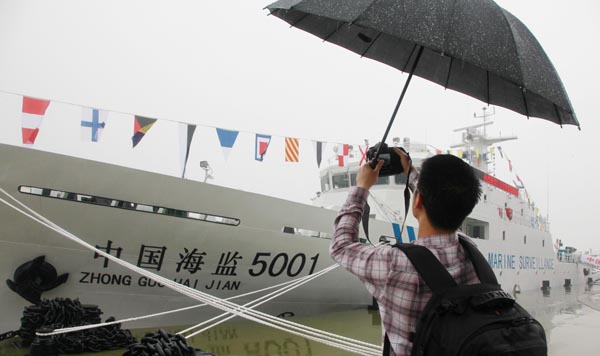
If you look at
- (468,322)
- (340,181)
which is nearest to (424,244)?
(468,322)

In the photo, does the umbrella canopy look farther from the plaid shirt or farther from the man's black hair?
the plaid shirt

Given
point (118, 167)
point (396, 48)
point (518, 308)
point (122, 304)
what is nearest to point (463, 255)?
point (518, 308)

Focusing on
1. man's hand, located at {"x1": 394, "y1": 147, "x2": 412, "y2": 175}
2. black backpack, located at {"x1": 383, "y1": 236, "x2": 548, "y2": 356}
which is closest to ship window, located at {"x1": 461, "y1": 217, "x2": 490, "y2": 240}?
man's hand, located at {"x1": 394, "y1": 147, "x2": 412, "y2": 175}

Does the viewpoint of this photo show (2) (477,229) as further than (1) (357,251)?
Yes

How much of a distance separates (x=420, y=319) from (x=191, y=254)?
522 cm

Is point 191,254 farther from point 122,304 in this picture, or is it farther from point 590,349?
point 590,349

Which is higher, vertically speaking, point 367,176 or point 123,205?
point 367,176

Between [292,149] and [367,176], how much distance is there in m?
6.36

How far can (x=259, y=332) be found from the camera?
661 cm

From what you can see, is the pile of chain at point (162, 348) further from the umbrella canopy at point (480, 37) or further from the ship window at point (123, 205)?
the ship window at point (123, 205)

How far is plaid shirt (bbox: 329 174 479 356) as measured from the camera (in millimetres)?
1204

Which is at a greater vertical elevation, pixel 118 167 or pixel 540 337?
pixel 118 167

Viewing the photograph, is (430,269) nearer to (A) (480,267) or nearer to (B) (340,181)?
(A) (480,267)

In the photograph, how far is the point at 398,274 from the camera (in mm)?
1215
